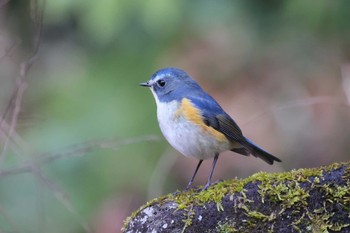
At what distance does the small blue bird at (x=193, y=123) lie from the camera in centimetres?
476

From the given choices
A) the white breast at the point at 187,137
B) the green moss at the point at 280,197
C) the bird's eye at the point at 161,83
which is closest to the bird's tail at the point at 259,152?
the white breast at the point at 187,137

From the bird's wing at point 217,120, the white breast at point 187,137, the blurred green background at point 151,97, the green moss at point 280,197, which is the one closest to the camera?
the green moss at point 280,197

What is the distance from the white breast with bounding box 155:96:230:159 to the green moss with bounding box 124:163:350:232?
2.66 feet

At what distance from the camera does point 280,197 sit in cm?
370

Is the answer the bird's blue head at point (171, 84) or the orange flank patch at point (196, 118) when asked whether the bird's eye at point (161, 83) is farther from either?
the orange flank patch at point (196, 118)

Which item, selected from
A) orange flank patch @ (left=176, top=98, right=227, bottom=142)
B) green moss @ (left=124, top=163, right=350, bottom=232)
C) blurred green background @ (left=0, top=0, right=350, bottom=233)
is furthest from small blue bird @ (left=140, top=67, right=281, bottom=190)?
blurred green background @ (left=0, top=0, right=350, bottom=233)

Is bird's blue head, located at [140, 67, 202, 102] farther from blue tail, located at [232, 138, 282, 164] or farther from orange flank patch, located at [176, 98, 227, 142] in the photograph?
blue tail, located at [232, 138, 282, 164]

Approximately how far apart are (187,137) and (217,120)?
12.2 inches

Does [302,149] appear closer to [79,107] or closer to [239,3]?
[239,3]

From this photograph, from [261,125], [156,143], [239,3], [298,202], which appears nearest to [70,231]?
[156,143]

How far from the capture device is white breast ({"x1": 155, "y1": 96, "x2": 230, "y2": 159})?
186 inches

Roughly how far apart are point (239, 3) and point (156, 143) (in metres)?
1.65

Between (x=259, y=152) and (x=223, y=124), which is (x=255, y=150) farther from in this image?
(x=223, y=124)

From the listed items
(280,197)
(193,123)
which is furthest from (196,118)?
(280,197)
